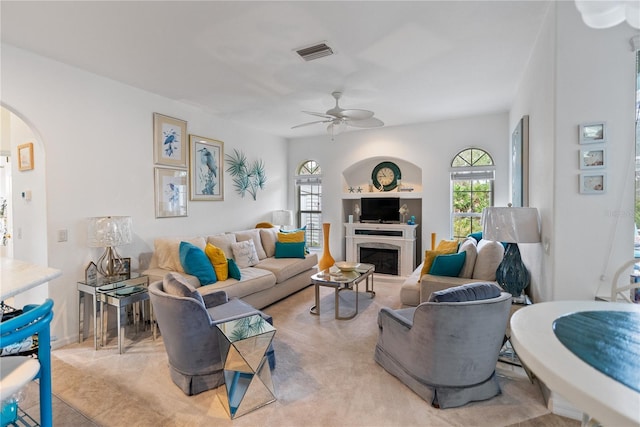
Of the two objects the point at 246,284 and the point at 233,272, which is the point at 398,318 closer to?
the point at 246,284

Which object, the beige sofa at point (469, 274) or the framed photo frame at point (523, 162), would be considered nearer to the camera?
the framed photo frame at point (523, 162)

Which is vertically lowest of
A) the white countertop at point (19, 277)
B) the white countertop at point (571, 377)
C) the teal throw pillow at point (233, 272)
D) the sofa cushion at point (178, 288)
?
the teal throw pillow at point (233, 272)

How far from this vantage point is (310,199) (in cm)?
704

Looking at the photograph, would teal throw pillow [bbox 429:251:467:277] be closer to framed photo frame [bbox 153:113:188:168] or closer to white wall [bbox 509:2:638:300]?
white wall [bbox 509:2:638:300]

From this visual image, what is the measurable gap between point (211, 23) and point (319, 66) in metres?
1.14

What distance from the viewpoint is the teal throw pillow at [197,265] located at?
3.50 meters

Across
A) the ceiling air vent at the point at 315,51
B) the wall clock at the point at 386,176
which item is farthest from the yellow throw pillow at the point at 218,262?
the wall clock at the point at 386,176

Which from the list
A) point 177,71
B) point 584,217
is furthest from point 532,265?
point 177,71

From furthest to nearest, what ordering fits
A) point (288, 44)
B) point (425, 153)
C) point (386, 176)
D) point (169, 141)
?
point (386, 176) → point (425, 153) → point (169, 141) → point (288, 44)

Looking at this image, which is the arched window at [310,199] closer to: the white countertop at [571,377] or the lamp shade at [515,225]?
the lamp shade at [515,225]

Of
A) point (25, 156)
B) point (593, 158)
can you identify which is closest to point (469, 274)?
point (593, 158)

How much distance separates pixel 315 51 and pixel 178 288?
93.7 inches

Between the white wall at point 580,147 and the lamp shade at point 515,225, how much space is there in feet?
1.13

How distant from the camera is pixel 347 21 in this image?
94.1 inches
